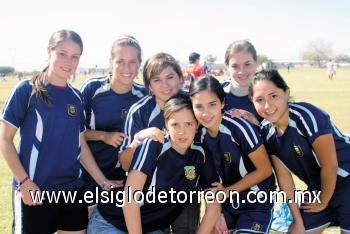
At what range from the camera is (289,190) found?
415cm

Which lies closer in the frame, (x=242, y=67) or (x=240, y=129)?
(x=240, y=129)

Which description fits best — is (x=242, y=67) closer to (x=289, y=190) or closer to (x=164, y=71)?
(x=164, y=71)

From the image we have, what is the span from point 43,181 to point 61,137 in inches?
17.6

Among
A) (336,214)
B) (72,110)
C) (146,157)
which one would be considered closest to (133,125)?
(146,157)

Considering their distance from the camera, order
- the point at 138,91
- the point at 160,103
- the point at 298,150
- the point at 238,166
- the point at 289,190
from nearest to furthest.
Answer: the point at 298,150, the point at 238,166, the point at 160,103, the point at 289,190, the point at 138,91

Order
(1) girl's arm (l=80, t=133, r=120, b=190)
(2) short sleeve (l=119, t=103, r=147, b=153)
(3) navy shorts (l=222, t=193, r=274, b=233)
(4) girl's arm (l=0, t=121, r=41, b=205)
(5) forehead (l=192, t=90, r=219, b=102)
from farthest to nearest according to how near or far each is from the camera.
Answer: (1) girl's arm (l=80, t=133, r=120, b=190)
(2) short sleeve (l=119, t=103, r=147, b=153)
(3) navy shorts (l=222, t=193, r=274, b=233)
(5) forehead (l=192, t=90, r=219, b=102)
(4) girl's arm (l=0, t=121, r=41, b=205)

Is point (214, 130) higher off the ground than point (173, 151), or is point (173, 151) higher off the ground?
point (214, 130)

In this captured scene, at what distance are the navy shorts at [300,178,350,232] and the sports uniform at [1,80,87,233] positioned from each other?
254 cm

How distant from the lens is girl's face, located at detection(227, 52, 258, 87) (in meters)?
4.43

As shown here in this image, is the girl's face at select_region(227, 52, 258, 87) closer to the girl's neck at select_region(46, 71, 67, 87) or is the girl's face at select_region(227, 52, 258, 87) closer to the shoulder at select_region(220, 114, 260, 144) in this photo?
the shoulder at select_region(220, 114, 260, 144)

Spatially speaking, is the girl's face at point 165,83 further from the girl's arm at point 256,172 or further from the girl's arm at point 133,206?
the girl's arm at point 256,172

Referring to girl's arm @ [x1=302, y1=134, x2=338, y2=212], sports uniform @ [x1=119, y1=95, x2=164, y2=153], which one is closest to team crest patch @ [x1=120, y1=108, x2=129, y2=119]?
sports uniform @ [x1=119, y1=95, x2=164, y2=153]

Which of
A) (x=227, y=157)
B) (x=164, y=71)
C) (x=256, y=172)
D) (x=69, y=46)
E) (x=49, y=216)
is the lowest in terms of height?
(x=49, y=216)

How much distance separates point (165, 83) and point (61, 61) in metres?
1.06
